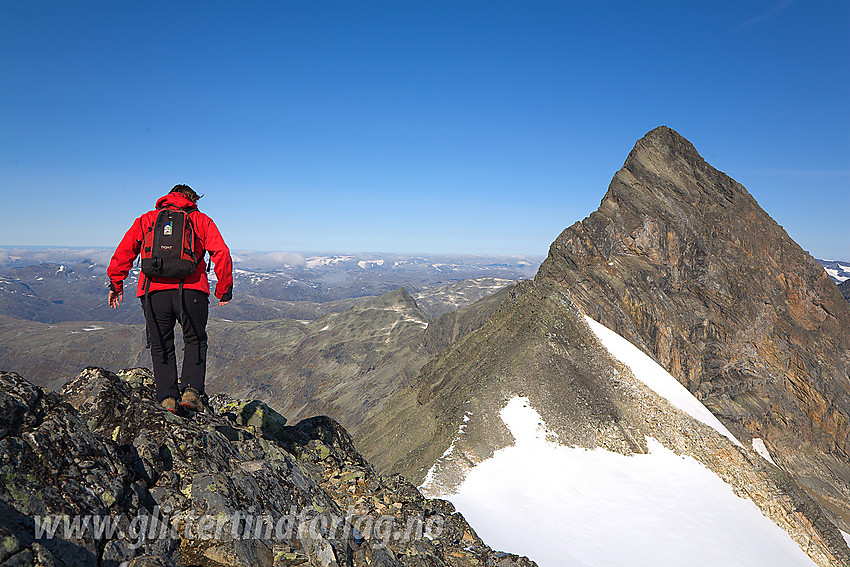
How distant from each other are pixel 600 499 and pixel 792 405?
61018mm

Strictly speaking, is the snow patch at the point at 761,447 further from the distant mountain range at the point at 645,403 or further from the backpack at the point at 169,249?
the backpack at the point at 169,249

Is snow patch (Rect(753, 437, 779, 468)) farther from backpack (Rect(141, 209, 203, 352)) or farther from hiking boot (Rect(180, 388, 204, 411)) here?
backpack (Rect(141, 209, 203, 352))

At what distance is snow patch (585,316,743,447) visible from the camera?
4147cm

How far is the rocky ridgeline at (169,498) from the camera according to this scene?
18.8 feet

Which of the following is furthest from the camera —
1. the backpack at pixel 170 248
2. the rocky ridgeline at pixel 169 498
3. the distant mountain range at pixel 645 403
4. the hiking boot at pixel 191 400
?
the distant mountain range at pixel 645 403

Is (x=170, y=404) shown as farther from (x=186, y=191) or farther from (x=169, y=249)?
(x=186, y=191)

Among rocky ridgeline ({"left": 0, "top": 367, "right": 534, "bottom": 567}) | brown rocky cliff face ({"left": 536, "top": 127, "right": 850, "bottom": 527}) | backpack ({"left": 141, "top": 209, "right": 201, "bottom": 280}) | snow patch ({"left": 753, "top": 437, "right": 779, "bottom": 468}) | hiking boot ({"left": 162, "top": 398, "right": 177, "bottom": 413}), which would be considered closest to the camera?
rocky ridgeline ({"left": 0, "top": 367, "right": 534, "bottom": 567})

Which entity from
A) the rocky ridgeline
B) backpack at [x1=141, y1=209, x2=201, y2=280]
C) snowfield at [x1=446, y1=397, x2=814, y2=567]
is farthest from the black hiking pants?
snowfield at [x1=446, y1=397, x2=814, y2=567]

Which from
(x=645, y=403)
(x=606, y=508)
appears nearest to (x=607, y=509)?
(x=606, y=508)

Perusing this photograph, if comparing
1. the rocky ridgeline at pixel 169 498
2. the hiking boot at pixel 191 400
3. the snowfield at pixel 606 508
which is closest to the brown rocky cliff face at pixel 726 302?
the snowfield at pixel 606 508

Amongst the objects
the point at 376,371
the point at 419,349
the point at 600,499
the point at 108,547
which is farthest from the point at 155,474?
the point at 376,371

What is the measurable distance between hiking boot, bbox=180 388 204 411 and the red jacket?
98.7 inches

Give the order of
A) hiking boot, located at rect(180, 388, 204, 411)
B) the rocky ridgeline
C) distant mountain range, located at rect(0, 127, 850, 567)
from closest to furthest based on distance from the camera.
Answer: the rocky ridgeline → hiking boot, located at rect(180, 388, 204, 411) → distant mountain range, located at rect(0, 127, 850, 567)

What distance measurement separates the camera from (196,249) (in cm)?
845
